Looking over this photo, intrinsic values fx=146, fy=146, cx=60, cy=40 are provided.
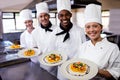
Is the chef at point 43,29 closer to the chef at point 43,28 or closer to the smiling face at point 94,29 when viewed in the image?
the chef at point 43,28

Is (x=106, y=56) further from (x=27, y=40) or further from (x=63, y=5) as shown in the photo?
(x=27, y=40)

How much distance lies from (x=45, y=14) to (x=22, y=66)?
0.74 metres

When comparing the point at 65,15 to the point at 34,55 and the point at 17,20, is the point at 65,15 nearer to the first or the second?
the point at 34,55

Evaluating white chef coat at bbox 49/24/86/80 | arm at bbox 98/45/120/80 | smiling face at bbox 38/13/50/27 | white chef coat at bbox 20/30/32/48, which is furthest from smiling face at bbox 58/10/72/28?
white chef coat at bbox 20/30/32/48

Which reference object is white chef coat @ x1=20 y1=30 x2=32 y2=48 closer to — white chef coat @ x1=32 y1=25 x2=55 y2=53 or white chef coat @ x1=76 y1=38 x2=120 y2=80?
white chef coat @ x1=32 y1=25 x2=55 y2=53

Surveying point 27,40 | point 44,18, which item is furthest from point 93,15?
point 27,40

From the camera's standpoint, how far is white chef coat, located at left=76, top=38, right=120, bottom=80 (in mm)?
1223

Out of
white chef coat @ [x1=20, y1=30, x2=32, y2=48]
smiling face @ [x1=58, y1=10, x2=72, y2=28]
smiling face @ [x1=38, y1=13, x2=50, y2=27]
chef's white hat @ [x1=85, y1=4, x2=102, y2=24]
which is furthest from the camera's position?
white chef coat @ [x1=20, y1=30, x2=32, y2=48]

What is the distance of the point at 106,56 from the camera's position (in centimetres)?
125

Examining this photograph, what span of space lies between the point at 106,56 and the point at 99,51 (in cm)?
8

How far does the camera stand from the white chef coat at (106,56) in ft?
4.01

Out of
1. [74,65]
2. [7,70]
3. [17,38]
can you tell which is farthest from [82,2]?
[17,38]

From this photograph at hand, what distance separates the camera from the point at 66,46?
1738 mm

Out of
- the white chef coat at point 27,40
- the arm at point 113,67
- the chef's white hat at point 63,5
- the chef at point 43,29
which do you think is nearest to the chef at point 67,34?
the chef's white hat at point 63,5
